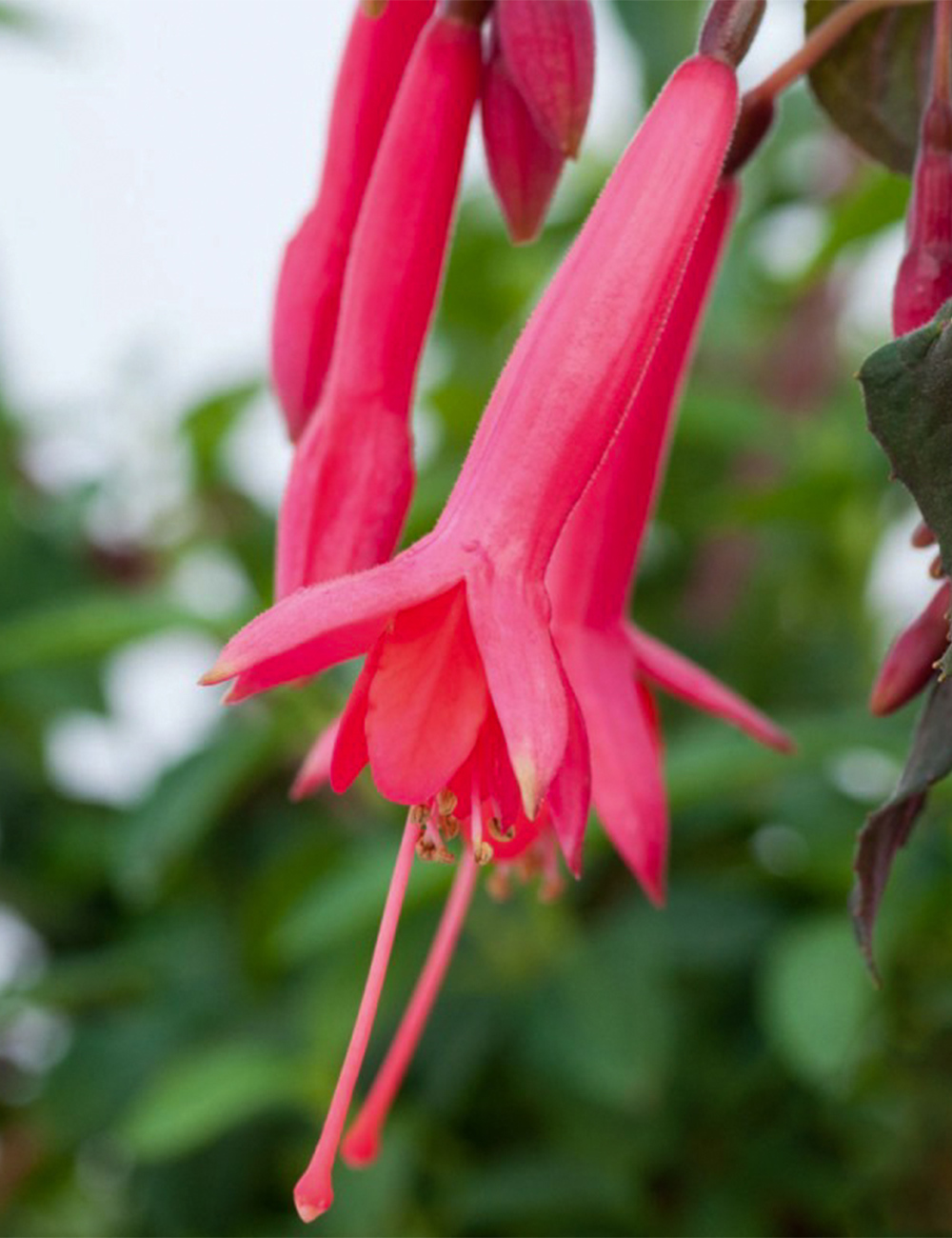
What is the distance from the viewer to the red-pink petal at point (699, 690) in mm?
547

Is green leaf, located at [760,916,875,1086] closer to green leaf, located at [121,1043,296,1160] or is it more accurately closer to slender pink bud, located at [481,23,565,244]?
green leaf, located at [121,1043,296,1160]

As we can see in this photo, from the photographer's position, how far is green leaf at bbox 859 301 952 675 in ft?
1.35

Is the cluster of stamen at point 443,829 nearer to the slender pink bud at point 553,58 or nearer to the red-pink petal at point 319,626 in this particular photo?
the red-pink petal at point 319,626

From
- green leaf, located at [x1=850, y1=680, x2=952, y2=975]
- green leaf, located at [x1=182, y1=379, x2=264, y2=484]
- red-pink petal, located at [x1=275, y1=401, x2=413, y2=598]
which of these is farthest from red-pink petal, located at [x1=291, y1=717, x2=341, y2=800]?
green leaf, located at [x1=182, y1=379, x2=264, y2=484]

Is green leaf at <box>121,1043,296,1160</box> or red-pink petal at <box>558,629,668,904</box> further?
green leaf at <box>121,1043,296,1160</box>

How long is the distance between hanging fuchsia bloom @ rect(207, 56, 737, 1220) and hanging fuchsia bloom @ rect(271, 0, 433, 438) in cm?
8

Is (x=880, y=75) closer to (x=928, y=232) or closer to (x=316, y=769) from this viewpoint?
(x=928, y=232)

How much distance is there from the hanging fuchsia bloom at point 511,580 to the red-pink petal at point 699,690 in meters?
0.09

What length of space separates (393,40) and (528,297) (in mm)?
772

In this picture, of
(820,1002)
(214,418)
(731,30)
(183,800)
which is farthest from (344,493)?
(214,418)

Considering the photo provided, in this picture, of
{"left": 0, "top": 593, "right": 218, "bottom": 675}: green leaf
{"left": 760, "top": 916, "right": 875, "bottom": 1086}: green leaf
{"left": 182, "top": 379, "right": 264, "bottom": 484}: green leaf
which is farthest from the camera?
{"left": 182, "top": 379, "right": 264, "bottom": 484}: green leaf

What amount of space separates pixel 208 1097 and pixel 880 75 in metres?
0.62

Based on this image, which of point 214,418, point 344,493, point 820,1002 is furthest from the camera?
point 214,418

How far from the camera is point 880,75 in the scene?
54 centimetres
